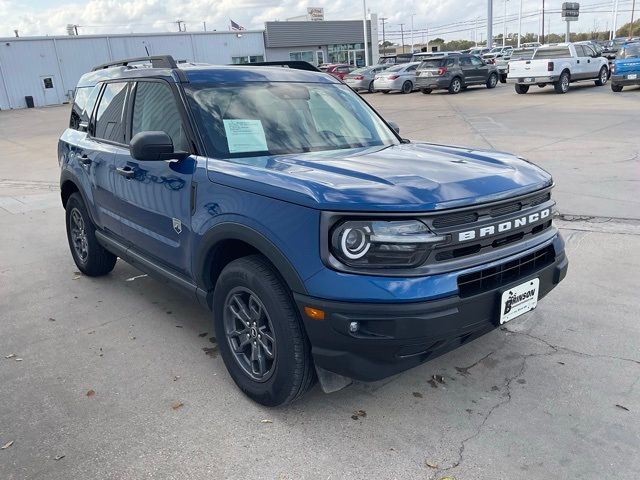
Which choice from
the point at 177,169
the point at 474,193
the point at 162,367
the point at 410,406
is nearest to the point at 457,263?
the point at 474,193

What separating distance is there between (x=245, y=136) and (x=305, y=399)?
1671 millimetres

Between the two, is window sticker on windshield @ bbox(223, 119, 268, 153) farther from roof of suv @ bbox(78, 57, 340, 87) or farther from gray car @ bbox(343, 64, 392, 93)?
gray car @ bbox(343, 64, 392, 93)

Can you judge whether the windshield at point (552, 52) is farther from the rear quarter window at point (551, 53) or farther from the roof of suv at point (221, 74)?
the roof of suv at point (221, 74)

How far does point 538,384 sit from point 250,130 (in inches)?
93.3

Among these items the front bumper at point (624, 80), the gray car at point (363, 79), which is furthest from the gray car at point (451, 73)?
the front bumper at point (624, 80)

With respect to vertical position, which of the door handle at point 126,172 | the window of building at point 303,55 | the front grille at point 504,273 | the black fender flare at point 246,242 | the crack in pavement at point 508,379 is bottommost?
the crack in pavement at point 508,379

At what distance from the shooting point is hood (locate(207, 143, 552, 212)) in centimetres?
265

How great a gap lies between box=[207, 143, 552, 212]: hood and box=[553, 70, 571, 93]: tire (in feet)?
69.0

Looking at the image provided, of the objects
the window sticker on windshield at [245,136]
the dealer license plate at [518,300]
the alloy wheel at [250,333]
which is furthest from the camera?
the window sticker on windshield at [245,136]

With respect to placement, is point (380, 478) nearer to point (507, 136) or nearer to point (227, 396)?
point (227, 396)

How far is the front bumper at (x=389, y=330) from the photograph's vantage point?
101 inches

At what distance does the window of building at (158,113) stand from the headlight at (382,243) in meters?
1.47

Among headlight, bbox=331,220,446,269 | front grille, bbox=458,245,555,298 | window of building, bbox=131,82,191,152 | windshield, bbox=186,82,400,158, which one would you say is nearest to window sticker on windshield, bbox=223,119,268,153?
windshield, bbox=186,82,400,158

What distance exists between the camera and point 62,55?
42.5 metres
